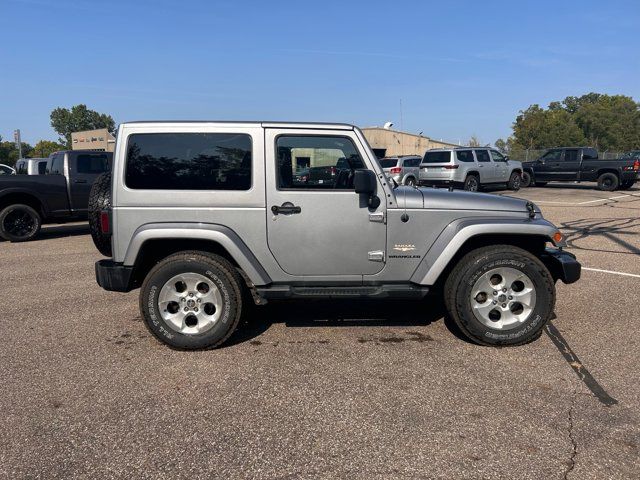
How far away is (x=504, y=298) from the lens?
4.41 metres

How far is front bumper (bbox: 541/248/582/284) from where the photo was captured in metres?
4.46

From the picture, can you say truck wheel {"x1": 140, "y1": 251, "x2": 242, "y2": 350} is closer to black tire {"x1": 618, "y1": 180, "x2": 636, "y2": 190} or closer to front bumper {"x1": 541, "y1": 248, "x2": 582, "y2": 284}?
front bumper {"x1": 541, "y1": 248, "x2": 582, "y2": 284}

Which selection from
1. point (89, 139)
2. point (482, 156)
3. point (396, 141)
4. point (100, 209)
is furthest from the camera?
point (396, 141)

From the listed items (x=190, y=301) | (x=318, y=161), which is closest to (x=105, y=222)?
(x=190, y=301)

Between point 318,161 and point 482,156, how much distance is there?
17.8m

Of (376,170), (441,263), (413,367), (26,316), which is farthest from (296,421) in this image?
(26,316)

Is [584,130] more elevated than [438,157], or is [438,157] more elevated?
[584,130]

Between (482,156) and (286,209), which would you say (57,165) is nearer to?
(286,209)

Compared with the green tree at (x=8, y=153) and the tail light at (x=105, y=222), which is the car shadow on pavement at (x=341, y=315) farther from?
the green tree at (x=8, y=153)

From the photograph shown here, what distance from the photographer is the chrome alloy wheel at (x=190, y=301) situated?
14.3 feet

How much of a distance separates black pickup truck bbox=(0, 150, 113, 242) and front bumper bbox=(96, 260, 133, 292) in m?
6.42

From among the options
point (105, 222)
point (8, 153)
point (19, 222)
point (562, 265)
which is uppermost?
point (8, 153)

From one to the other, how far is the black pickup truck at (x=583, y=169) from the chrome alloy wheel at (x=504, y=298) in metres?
20.1

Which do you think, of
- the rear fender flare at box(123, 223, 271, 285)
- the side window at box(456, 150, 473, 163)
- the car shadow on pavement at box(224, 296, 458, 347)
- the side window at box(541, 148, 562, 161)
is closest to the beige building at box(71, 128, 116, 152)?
the side window at box(456, 150, 473, 163)
